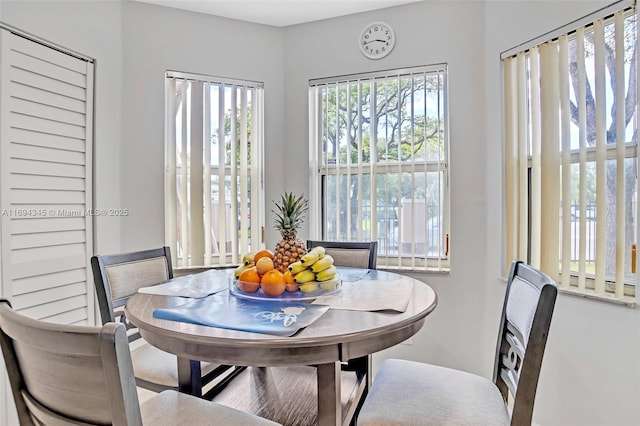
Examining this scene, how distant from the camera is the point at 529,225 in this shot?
2.09 meters

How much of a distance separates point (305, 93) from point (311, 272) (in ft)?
5.92

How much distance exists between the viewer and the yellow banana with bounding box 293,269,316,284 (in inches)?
56.6

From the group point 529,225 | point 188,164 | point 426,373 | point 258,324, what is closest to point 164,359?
point 258,324

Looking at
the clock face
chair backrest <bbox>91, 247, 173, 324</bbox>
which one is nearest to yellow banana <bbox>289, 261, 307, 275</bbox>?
chair backrest <bbox>91, 247, 173, 324</bbox>

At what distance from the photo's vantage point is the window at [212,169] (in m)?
2.65

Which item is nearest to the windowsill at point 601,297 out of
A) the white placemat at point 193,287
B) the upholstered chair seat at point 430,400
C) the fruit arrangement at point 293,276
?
the upholstered chair seat at point 430,400

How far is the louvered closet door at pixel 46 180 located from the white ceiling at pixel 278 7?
2.83 ft

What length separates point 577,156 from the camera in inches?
72.2

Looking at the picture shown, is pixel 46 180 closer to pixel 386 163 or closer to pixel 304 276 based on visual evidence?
pixel 304 276

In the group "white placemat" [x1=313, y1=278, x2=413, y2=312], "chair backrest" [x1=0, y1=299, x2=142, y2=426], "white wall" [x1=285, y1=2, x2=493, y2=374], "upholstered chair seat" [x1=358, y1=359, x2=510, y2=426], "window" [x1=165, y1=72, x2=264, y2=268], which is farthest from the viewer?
"window" [x1=165, y1=72, x2=264, y2=268]

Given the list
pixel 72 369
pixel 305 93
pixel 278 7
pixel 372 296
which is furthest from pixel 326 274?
pixel 278 7

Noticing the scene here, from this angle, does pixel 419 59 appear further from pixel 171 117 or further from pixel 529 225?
pixel 171 117

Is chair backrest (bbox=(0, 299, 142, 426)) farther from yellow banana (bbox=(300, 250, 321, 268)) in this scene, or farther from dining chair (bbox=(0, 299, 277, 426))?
yellow banana (bbox=(300, 250, 321, 268))

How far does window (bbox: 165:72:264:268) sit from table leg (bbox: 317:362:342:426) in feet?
5.65
